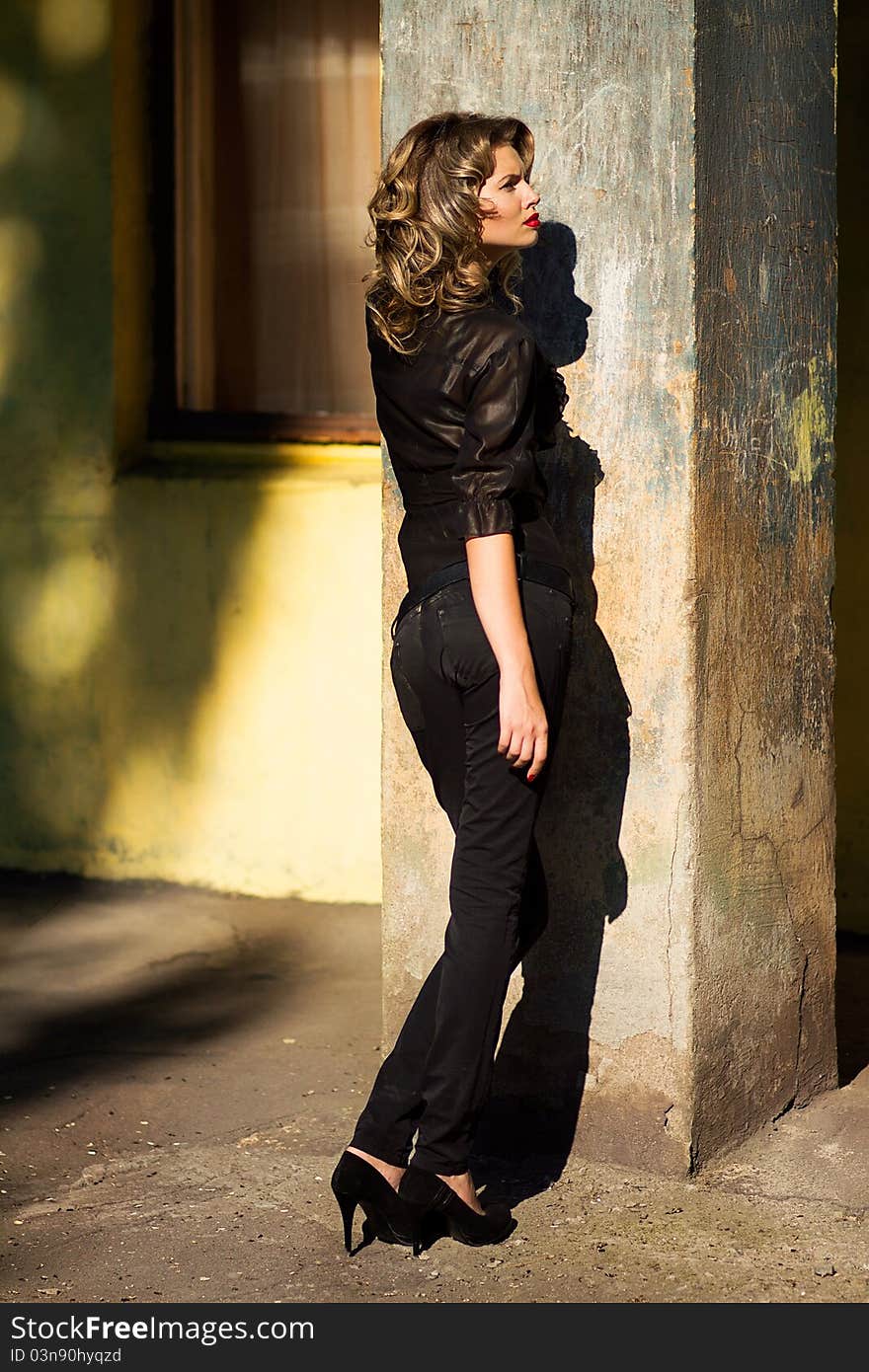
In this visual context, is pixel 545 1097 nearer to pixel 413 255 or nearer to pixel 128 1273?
pixel 128 1273

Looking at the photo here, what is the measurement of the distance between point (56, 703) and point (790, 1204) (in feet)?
11.5

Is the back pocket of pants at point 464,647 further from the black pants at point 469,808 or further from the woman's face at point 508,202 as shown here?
the woman's face at point 508,202

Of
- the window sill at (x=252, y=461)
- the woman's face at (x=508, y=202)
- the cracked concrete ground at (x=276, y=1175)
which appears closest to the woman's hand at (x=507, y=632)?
the woman's face at (x=508, y=202)

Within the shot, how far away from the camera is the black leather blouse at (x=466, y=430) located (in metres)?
3.14

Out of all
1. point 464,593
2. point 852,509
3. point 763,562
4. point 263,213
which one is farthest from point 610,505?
point 263,213

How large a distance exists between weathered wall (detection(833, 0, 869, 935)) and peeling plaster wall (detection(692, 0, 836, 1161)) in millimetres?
1565

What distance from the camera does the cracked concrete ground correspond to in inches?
129

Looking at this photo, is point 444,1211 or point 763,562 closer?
point 444,1211

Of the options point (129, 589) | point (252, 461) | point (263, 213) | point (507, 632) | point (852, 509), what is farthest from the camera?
point (263, 213)

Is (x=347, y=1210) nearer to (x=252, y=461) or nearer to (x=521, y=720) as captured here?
(x=521, y=720)

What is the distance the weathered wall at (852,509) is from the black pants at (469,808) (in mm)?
2482

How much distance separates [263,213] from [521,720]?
146 inches

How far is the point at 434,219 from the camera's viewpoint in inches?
125

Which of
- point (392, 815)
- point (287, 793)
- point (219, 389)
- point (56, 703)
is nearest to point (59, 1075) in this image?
point (392, 815)
